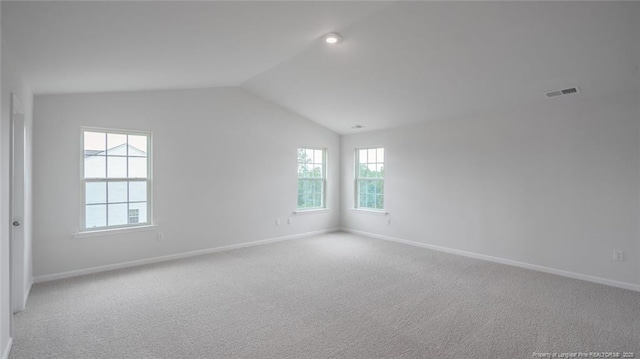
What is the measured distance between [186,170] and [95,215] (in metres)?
1.31

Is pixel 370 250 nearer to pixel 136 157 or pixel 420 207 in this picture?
pixel 420 207

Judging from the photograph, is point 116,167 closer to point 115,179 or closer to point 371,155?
point 115,179

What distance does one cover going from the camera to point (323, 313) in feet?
9.66

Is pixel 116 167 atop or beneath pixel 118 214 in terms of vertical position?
atop

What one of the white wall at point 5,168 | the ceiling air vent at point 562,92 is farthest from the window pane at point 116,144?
the ceiling air vent at point 562,92

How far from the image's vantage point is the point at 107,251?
4.18m

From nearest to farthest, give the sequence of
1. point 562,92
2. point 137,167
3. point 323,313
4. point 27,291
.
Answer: point 323,313 → point 27,291 → point 562,92 → point 137,167

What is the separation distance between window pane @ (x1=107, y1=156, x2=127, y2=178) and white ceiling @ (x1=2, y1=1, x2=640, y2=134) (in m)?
0.99

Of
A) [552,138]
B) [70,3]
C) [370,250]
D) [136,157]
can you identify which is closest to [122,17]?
[70,3]

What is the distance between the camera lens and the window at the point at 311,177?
21.4ft

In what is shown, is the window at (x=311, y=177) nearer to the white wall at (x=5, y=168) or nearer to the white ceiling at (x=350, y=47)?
the white ceiling at (x=350, y=47)

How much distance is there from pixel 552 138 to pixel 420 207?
222 cm

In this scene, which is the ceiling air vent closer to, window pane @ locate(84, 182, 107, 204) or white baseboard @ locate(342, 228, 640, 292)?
white baseboard @ locate(342, 228, 640, 292)

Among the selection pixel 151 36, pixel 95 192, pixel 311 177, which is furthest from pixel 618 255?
pixel 95 192
